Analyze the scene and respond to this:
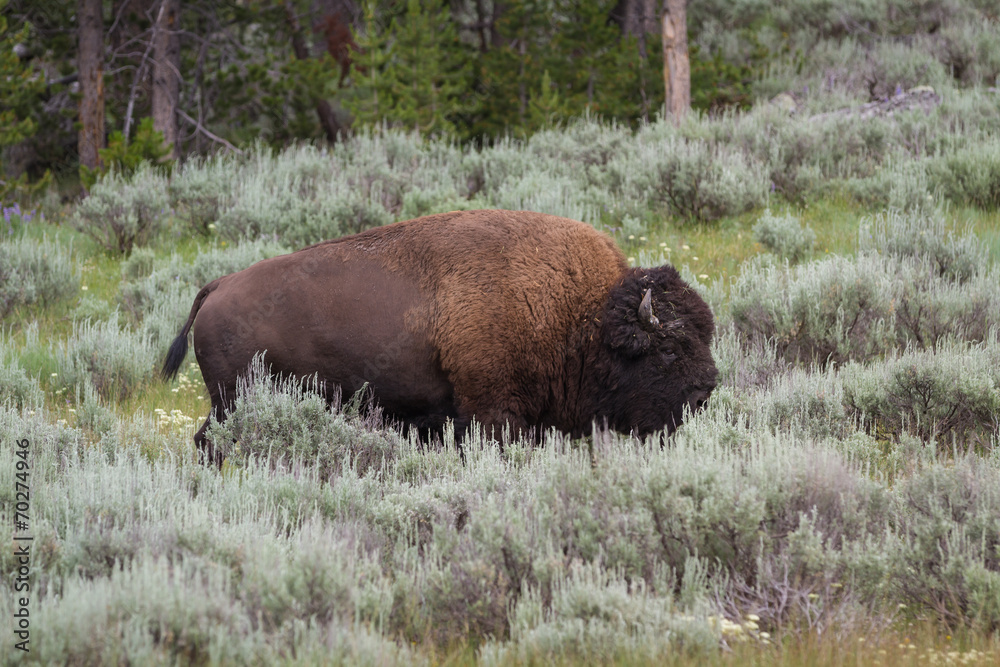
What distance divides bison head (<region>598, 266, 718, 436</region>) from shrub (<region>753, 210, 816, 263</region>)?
3.15 metres

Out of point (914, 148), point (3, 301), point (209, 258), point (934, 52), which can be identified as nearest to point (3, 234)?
point (3, 301)

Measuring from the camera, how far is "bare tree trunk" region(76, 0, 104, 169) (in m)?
12.6

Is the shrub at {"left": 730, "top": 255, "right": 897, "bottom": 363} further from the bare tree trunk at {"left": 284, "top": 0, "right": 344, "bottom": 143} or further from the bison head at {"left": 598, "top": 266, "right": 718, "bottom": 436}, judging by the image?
the bare tree trunk at {"left": 284, "top": 0, "right": 344, "bottom": 143}

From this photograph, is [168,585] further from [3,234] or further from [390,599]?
[3,234]

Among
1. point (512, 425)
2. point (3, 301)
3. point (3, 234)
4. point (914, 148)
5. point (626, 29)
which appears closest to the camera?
point (512, 425)

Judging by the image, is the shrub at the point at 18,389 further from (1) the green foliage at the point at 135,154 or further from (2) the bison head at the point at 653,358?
(1) the green foliage at the point at 135,154

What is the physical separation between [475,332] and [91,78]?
34.5ft

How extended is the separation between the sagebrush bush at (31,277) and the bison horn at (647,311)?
219 inches

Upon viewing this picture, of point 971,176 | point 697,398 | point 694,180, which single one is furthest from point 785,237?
point 697,398

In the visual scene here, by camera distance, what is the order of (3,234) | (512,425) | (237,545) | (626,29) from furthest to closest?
(626,29), (3,234), (512,425), (237,545)

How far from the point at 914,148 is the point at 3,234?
396 inches

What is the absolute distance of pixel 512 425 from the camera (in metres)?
4.73

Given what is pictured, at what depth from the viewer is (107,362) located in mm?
6449

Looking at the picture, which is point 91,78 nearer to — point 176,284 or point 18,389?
point 176,284
